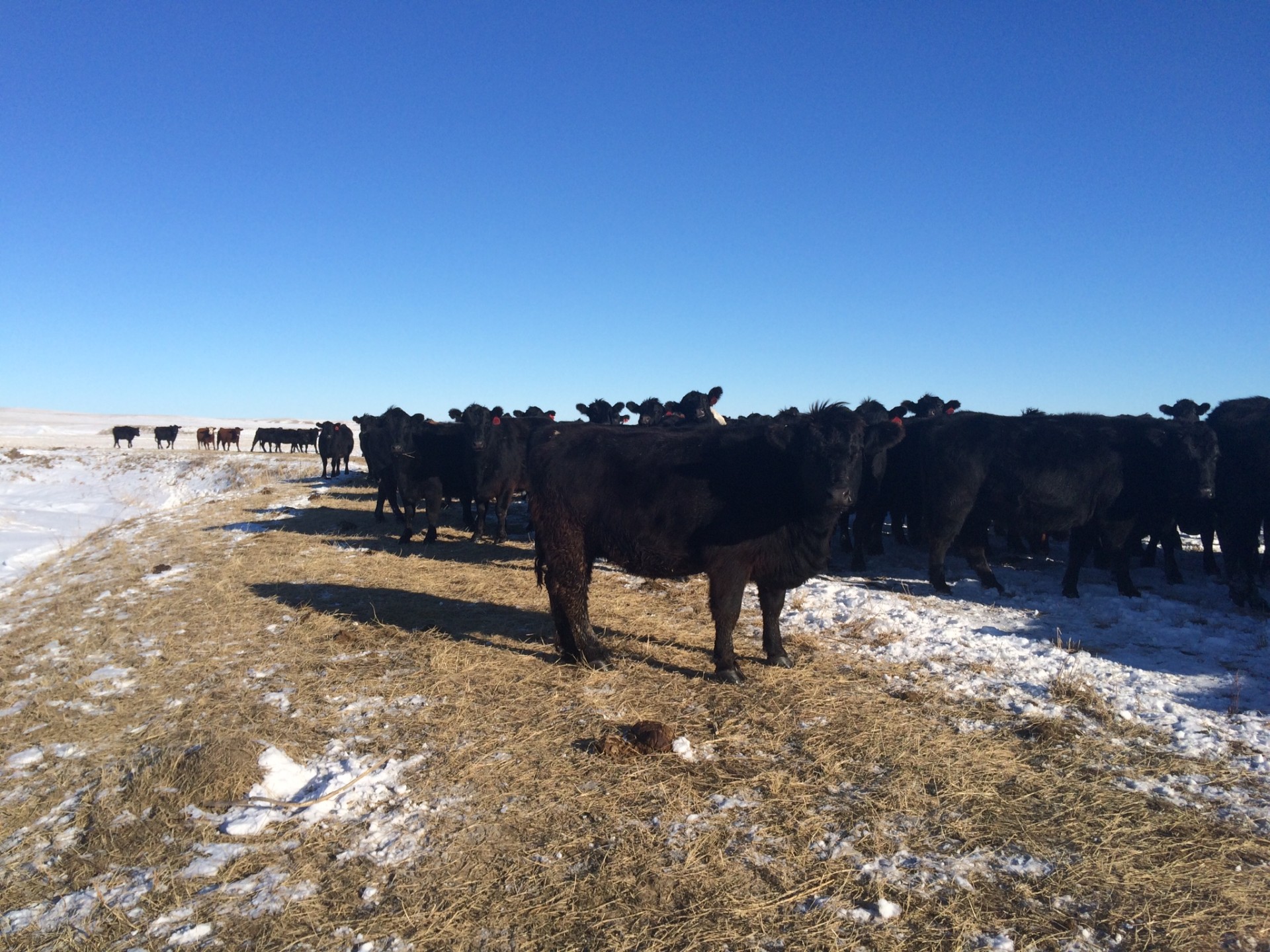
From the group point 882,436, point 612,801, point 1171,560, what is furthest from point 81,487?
point 1171,560

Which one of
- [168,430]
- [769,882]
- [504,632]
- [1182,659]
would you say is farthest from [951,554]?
[168,430]

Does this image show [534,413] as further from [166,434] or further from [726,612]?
[166,434]

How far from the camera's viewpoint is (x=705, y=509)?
630cm

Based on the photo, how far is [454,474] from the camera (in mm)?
13523

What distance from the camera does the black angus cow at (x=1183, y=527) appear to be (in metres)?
9.80

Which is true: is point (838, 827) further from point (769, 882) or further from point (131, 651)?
point (131, 651)

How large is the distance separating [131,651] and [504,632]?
3592 millimetres

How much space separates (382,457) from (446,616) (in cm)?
930

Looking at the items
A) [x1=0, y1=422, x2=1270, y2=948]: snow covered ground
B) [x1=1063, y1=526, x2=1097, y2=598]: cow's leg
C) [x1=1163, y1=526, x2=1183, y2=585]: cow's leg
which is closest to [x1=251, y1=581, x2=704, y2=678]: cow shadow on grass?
[x1=0, y1=422, x2=1270, y2=948]: snow covered ground

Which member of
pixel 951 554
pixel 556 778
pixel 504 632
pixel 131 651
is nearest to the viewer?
pixel 556 778

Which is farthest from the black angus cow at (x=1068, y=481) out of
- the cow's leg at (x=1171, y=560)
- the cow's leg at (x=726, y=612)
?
the cow's leg at (x=726, y=612)

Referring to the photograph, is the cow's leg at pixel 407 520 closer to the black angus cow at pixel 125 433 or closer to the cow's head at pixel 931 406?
the cow's head at pixel 931 406

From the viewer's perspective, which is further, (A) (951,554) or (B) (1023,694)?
(A) (951,554)

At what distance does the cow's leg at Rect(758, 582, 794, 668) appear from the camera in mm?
6391
